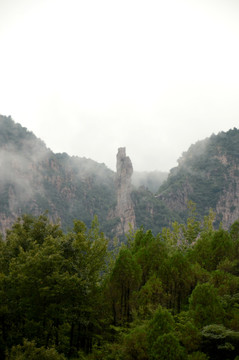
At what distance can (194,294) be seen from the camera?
63.8 ft

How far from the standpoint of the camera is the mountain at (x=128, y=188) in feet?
533

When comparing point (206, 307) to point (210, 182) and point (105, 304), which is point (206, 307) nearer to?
point (105, 304)

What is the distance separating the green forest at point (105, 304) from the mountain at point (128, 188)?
12747cm

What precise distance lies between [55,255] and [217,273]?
12945mm

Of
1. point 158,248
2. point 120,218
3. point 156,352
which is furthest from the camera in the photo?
point 120,218

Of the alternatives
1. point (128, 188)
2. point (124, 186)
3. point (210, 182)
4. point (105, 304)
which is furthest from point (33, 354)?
point (210, 182)

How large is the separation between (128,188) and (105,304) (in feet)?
449

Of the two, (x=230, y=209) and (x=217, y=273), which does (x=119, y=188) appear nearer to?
(x=230, y=209)

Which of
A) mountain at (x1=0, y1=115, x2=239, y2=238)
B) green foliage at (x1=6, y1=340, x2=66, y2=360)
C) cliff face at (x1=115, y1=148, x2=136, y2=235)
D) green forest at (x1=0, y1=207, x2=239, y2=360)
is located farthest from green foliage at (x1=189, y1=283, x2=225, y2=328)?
cliff face at (x1=115, y1=148, x2=136, y2=235)

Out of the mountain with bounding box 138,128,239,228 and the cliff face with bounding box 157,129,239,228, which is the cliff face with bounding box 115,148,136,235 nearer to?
the mountain with bounding box 138,128,239,228

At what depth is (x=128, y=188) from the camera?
6339 inches

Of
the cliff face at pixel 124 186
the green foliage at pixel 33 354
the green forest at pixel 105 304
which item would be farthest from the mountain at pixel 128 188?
the green foliage at pixel 33 354

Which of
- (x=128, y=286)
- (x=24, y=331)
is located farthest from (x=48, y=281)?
(x=128, y=286)

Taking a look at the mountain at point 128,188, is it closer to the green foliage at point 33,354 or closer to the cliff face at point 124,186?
the cliff face at point 124,186
